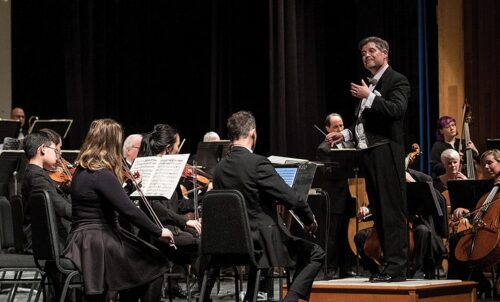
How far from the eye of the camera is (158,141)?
Result: 6199mm

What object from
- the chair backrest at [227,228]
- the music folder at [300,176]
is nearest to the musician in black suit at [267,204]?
the chair backrest at [227,228]

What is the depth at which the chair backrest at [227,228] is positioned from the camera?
4.82 m

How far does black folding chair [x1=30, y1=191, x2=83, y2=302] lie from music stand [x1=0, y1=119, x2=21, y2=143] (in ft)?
12.2

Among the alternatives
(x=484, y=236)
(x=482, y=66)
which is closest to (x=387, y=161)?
(x=484, y=236)

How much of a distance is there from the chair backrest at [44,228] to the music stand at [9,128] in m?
3.73

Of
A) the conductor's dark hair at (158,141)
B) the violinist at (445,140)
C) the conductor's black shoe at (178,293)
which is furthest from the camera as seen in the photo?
the violinist at (445,140)

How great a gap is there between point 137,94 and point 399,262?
6.32m

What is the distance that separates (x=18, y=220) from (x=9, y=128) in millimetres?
3137

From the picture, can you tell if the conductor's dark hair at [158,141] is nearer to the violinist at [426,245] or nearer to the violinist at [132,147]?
the violinist at [132,147]

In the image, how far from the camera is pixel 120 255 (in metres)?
4.68

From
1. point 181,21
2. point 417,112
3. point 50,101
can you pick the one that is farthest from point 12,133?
point 417,112

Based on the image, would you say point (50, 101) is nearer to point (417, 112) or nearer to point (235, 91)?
point (235, 91)

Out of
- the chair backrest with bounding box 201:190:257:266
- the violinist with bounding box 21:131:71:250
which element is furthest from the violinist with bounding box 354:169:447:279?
the violinist with bounding box 21:131:71:250

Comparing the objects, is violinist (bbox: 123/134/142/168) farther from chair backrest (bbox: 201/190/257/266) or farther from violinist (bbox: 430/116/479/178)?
violinist (bbox: 430/116/479/178)
